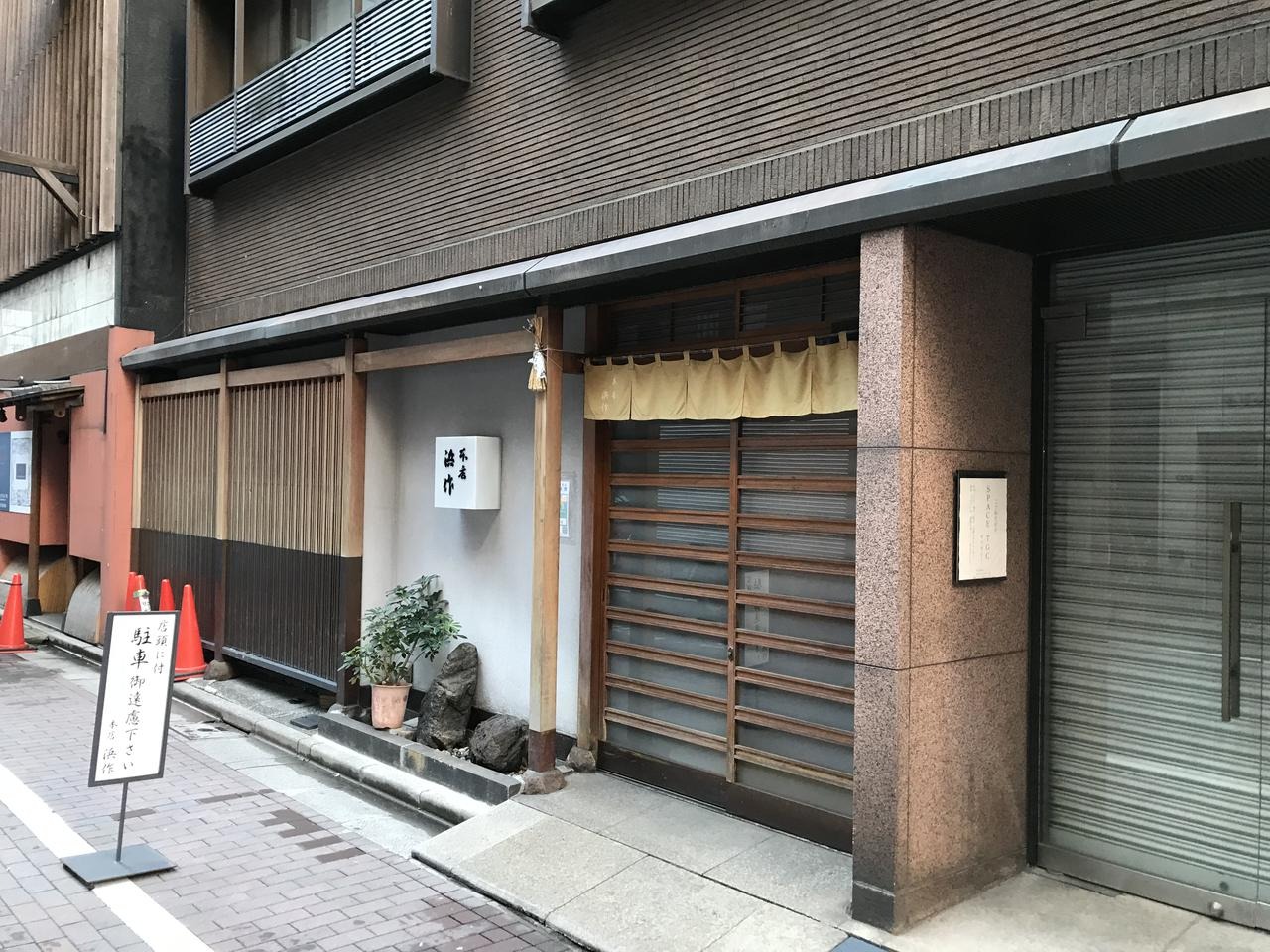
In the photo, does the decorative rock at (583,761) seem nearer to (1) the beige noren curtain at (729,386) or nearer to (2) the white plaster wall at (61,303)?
(1) the beige noren curtain at (729,386)

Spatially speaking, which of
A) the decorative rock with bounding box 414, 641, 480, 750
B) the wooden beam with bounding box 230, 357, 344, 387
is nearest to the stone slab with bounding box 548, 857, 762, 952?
the decorative rock with bounding box 414, 641, 480, 750

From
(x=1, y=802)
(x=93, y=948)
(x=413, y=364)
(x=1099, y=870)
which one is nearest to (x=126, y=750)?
(x=93, y=948)

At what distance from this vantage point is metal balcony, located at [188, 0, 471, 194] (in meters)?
9.54

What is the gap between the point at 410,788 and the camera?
8.48 m

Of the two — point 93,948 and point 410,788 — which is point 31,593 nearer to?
point 410,788

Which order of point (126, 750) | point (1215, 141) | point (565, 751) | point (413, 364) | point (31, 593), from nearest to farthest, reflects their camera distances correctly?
point (1215, 141)
point (126, 750)
point (565, 751)
point (413, 364)
point (31, 593)

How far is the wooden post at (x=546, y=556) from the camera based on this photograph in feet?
26.7

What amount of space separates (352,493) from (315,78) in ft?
16.0

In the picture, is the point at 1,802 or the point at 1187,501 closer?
the point at 1187,501

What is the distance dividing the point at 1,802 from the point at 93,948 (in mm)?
3184

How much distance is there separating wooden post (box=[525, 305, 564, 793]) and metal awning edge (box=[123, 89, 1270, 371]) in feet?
1.90

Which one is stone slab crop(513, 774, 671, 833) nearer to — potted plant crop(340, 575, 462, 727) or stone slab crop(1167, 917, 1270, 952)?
potted plant crop(340, 575, 462, 727)

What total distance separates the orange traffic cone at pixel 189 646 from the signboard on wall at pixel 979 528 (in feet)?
33.9

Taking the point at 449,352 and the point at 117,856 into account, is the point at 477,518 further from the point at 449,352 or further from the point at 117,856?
the point at 117,856
